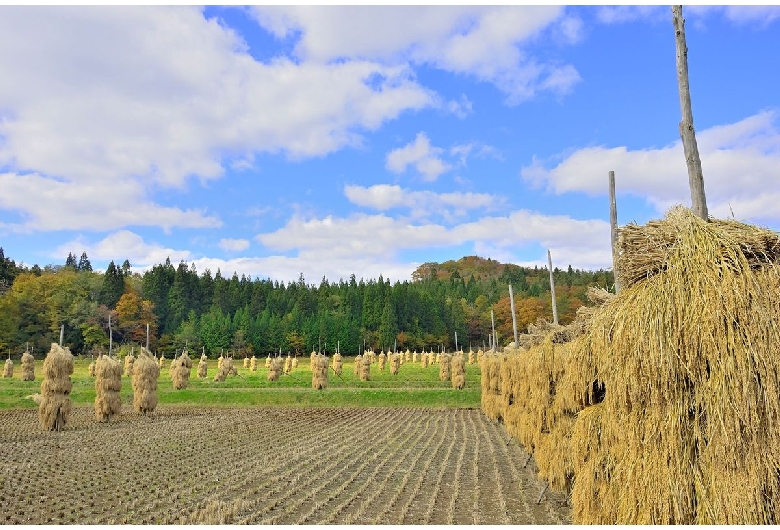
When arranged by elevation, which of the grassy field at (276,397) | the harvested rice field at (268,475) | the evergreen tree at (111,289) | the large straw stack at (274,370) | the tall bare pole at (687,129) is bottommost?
the grassy field at (276,397)

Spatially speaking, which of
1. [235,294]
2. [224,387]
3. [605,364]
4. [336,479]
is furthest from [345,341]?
[605,364]

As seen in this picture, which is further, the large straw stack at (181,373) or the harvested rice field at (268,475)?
the large straw stack at (181,373)

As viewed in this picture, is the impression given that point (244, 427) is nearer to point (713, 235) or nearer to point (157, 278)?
point (713, 235)

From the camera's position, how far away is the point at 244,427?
22734mm

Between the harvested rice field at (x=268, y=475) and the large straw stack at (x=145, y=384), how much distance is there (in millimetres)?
4053

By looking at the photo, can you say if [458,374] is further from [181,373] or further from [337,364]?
[181,373]

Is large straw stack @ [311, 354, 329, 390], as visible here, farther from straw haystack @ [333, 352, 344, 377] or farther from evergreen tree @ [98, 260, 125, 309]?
evergreen tree @ [98, 260, 125, 309]

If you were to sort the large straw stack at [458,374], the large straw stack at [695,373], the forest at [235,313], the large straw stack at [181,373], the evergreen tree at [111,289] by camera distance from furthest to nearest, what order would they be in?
the evergreen tree at [111,289] < the forest at [235,313] < the large straw stack at [181,373] < the large straw stack at [458,374] < the large straw stack at [695,373]

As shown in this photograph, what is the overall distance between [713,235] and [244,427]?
21814 millimetres

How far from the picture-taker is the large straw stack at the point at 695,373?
4059 mm

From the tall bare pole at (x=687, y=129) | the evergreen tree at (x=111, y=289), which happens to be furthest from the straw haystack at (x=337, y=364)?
the evergreen tree at (x=111, y=289)

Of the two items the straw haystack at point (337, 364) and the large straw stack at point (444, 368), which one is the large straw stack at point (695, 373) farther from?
the straw haystack at point (337, 364)

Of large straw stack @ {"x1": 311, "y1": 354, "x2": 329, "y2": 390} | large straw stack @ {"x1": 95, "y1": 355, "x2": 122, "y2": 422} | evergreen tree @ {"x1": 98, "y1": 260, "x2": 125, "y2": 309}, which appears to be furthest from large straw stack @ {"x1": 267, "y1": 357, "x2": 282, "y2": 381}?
evergreen tree @ {"x1": 98, "y1": 260, "x2": 125, "y2": 309}

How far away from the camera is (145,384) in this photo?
90.8 ft
